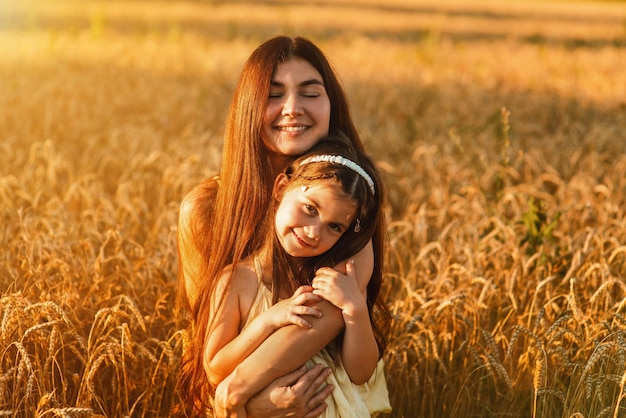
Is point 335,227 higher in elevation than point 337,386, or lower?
higher

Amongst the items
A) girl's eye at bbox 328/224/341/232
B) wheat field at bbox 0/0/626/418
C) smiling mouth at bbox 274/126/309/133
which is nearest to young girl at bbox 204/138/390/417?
girl's eye at bbox 328/224/341/232

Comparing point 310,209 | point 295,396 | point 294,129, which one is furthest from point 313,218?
point 295,396

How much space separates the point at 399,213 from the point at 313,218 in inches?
98.1

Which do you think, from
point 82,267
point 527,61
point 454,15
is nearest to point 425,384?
point 82,267

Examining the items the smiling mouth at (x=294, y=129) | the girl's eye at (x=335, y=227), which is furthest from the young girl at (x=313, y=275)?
the smiling mouth at (x=294, y=129)

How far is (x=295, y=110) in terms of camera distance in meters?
2.93

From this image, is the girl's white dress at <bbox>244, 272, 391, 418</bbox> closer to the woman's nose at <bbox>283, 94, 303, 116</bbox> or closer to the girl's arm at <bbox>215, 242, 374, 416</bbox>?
the girl's arm at <bbox>215, 242, 374, 416</bbox>

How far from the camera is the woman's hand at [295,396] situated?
8.69 ft

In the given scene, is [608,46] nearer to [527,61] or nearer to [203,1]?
[527,61]


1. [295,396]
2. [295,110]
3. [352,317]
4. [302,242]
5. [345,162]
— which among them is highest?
[295,110]

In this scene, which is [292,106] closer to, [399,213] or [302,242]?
[302,242]

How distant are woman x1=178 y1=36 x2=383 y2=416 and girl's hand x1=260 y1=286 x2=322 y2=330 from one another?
8 cm

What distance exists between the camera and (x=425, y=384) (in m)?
3.33

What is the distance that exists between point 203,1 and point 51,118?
560 inches
